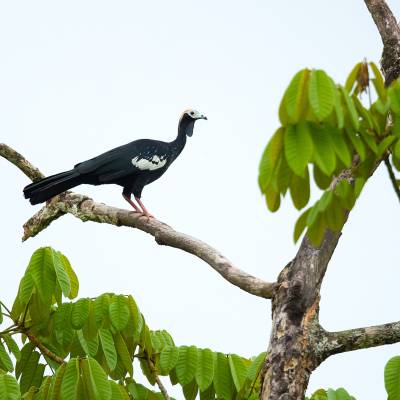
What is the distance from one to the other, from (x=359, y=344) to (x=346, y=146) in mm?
1782

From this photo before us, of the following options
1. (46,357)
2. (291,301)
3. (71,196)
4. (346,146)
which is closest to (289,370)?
(291,301)

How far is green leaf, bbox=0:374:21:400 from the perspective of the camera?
12.8 feet

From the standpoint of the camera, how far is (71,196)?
265 inches

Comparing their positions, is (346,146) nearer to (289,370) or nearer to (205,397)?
(289,370)

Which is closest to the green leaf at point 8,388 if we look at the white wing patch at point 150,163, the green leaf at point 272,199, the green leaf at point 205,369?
the green leaf at point 205,369

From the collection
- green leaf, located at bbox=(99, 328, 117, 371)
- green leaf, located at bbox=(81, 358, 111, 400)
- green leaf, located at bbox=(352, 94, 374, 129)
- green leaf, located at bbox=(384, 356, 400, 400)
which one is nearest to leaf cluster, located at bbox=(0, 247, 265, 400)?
green leaf, located at bbox=(99, 328, 117, 371)

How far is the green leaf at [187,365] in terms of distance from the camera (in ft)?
14.5

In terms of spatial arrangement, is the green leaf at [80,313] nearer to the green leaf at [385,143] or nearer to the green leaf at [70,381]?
the green leaf at [70,381]

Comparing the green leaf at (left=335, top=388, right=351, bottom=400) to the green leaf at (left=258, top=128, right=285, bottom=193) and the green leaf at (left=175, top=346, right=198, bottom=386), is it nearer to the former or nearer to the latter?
the green leaf at (left=175, top=346, right=198, bottom=386)

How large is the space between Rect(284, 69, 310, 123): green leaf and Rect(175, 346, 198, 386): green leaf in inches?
86.5

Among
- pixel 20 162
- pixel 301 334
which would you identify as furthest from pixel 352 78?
pixel 20 162

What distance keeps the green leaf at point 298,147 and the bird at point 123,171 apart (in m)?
4.33

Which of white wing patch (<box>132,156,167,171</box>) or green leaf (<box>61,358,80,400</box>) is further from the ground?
white wing patch (<box>132,156,167,171</box>)

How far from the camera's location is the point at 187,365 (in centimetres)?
444
